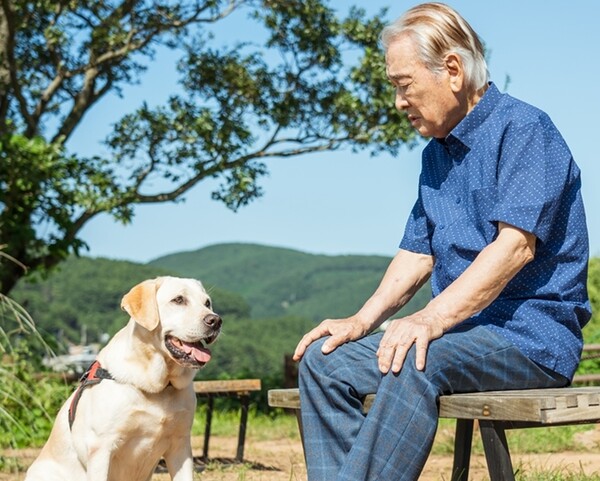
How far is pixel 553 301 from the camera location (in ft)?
10.2

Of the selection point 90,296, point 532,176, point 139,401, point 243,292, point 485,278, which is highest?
point 532,176

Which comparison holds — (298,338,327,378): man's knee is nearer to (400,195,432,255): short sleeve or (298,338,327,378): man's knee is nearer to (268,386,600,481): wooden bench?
(268,386,600,481): wooden bench

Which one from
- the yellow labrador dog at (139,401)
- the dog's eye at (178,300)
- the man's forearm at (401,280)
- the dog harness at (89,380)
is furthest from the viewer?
the dog's eye at (178,300)

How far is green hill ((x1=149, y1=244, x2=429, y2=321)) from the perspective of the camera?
130m

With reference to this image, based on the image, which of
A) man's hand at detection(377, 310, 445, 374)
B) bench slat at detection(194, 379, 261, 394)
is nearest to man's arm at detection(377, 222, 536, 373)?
man's hand at detection(377, 310, 445, 374)

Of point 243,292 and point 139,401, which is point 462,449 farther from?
point 243,292

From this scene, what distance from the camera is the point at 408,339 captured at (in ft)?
9.55

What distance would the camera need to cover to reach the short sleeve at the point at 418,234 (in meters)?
3.62

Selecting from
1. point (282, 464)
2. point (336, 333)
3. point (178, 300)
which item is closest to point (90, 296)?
point (282, 464)

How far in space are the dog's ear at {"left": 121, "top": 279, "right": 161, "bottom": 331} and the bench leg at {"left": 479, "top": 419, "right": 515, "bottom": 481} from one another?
73.8 inches

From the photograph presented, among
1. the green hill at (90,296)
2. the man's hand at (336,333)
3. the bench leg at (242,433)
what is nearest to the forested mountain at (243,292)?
the green hill at (90,296)

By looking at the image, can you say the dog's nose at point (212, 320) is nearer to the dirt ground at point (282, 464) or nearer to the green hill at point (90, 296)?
the dirt ground at point (282, 464)

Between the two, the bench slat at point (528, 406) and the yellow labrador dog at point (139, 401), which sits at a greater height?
the bench slat at point (528, 406)

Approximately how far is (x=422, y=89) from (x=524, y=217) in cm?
56
